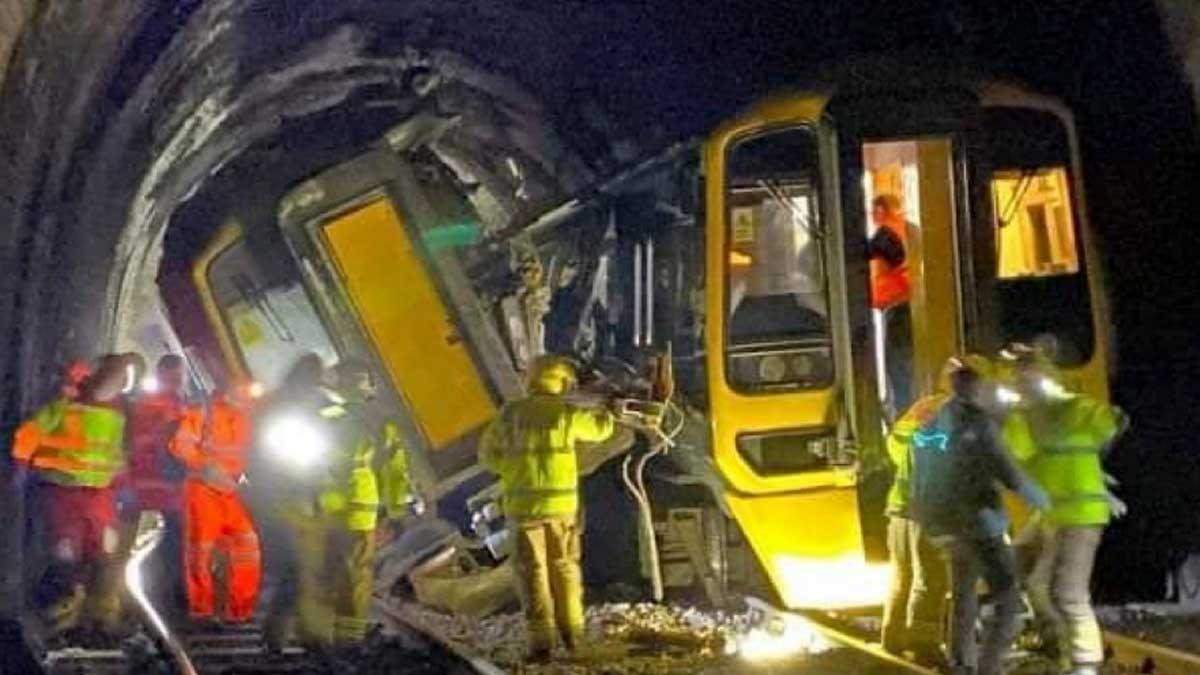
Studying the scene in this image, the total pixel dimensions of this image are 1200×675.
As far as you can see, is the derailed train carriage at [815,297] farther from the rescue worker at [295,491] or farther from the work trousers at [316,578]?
the rescue worker at [295,491]

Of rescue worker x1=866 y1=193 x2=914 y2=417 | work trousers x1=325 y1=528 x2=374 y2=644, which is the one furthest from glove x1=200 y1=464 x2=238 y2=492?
rescue worker x1=866 y1=193 x2=914 y2=417

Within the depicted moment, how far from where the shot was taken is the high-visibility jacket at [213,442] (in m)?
10.7

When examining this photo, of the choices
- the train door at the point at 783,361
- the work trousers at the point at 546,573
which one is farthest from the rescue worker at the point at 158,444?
the train door at the point at 783,361

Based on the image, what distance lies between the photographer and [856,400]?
33.1 feet

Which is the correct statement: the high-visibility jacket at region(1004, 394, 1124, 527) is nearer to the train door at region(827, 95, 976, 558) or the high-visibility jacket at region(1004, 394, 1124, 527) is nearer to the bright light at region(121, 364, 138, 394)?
the train door at region(827, 95, 976, 558)

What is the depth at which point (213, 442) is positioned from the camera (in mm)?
10703

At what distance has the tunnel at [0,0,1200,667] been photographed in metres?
9.82

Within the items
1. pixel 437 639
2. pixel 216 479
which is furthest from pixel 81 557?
pixel 437 639

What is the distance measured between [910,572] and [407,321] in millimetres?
5107

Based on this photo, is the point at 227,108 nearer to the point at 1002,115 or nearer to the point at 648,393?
the point at 648,393

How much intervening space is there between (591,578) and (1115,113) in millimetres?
4528

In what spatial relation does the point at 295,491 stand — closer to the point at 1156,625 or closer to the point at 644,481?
the point at 644,481

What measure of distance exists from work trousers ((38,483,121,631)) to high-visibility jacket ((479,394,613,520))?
2056mm

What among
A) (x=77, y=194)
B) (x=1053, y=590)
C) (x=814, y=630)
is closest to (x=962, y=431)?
(x=1053, y=590)
